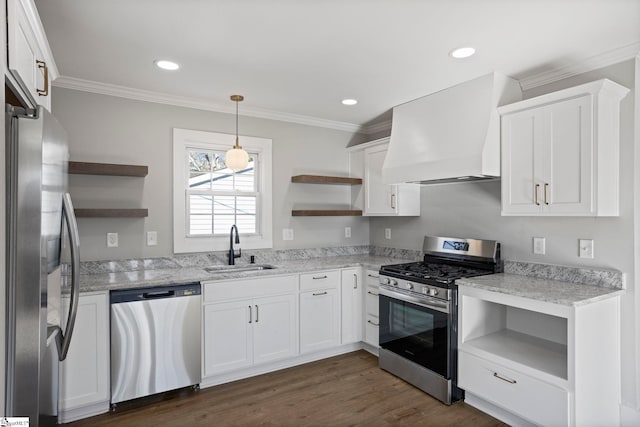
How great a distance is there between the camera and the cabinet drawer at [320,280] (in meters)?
3.38

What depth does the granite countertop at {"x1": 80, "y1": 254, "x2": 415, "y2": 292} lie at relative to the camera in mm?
2598

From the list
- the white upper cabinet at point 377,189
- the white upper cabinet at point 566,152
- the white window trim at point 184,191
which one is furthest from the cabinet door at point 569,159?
the white window trim at point 184,191

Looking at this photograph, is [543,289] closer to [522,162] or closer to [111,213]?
[522,162]

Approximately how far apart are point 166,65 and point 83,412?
2.46 meters

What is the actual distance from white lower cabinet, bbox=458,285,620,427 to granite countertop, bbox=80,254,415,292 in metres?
1.06

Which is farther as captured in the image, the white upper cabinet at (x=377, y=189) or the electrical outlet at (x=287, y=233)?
the electrical outlet at (x=287, y=233)

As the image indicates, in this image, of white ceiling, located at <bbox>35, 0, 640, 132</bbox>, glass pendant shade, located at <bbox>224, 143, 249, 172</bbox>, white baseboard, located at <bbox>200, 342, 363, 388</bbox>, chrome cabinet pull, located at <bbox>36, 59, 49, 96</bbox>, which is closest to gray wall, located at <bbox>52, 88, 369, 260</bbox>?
white ceiling, located at <bbox>35, 0, 640, 132</bbox>

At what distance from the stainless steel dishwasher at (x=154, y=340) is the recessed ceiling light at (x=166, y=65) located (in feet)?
5.26

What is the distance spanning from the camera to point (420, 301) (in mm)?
2914

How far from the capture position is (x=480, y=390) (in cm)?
255

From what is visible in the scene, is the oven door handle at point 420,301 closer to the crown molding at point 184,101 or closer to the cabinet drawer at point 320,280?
the cabinet drawer at point 320,280

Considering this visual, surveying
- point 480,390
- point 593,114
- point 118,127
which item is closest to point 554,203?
point 593,114

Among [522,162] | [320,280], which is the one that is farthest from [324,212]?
[522,162]

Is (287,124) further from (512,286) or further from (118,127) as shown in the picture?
(512,286)
